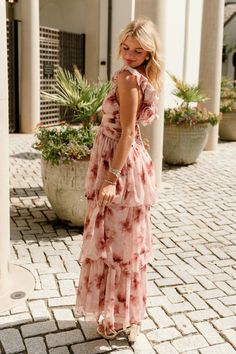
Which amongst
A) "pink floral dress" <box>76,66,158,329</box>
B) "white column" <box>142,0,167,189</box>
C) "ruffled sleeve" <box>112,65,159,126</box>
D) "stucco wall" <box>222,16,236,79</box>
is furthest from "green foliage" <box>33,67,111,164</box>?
"stucco wall" <box>222,16,236,79</box>

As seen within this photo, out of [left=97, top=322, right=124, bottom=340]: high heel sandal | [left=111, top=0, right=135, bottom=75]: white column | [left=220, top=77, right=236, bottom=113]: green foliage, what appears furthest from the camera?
[left=111, top=0, right=135, bottom=75]: white column

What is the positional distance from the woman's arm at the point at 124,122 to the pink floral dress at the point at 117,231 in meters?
0.11

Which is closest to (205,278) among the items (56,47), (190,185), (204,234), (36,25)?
(204,234)

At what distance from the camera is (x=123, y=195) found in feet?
9.75

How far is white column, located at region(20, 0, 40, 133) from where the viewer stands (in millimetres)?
11750

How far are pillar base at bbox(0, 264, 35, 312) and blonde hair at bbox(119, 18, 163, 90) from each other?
200cm

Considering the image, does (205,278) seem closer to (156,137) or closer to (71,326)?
(71,326)

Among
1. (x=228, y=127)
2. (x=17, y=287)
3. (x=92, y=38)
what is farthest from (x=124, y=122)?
(x=92, y=38)

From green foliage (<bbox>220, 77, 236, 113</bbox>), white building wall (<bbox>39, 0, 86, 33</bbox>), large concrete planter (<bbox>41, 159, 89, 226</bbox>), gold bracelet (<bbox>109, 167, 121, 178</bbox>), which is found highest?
white building wall (<bbox>39, 0, 86, 33</bbox>)

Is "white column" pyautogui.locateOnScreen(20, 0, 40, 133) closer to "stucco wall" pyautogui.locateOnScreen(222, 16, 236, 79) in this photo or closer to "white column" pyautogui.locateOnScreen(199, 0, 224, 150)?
"white column" pyautogui.locateOnScreen(199, 0, 224, 150)

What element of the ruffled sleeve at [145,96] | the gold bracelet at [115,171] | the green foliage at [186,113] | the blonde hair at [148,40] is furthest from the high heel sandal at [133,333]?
the green foliage at [186,113]

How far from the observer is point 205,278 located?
4.41m

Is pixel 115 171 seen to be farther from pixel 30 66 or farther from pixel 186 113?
pixel 30 66

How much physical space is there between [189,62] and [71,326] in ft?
39.1
